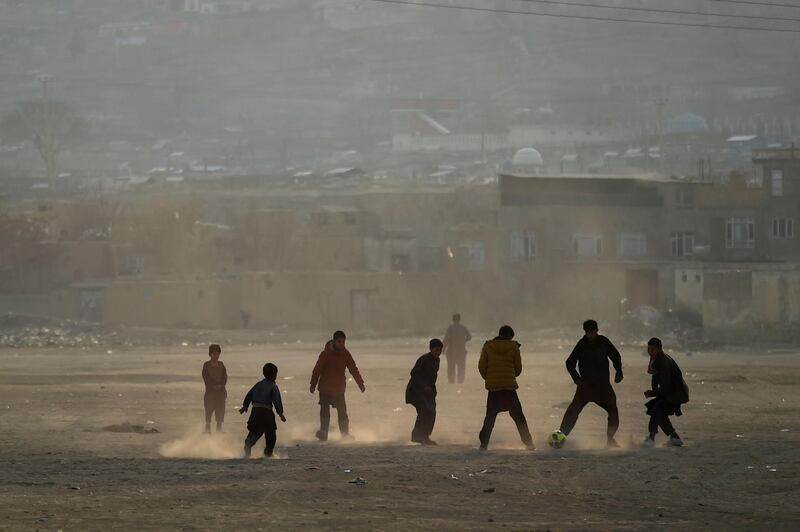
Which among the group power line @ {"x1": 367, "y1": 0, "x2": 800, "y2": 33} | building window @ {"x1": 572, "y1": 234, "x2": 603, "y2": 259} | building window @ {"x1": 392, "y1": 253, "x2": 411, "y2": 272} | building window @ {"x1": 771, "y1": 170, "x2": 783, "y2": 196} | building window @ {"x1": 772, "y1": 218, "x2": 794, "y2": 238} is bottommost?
building window @ {"x1": 392, "y1": 253, "x2": 411, "y2": 272}

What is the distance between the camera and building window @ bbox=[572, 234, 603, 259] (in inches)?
1850

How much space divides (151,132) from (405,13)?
1227 inches

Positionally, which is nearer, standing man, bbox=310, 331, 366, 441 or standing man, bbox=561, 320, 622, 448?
standing man, bbox=561, 320, 622, 448

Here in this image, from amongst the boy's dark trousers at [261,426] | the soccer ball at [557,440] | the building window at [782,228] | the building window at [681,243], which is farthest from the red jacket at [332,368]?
the building window at [782,228]

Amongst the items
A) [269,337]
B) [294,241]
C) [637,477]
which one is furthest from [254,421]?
[294,241]

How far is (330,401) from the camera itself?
15.4 m

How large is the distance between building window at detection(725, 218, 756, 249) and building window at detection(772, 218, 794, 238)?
0.80m

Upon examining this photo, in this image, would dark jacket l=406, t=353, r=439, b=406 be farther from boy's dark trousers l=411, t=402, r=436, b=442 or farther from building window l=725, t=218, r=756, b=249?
building window l=725, t=218, r=756, b=249

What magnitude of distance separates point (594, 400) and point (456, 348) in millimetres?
8359

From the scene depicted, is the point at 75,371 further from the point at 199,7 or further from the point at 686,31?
the point at 199,7

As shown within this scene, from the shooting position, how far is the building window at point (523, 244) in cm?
4694

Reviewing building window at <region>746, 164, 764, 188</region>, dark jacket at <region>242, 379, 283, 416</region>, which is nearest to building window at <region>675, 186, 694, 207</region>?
building window at <region>746, 164, 764, 188</region>

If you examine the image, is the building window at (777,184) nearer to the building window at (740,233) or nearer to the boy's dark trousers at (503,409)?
the building window at (740,233)

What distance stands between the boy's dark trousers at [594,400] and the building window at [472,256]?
32735 millimetres
